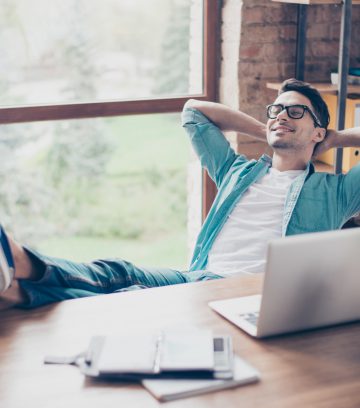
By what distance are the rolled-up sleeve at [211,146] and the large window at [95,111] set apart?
22.3 inches

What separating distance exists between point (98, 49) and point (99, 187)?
75cm

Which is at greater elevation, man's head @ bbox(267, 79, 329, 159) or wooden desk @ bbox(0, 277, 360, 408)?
man's head @ bbox(267, 79, 329, 159)

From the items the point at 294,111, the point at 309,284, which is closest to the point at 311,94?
the point at 294,111

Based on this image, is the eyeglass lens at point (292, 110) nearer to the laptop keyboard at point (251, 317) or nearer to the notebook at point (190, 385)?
the laptop keyboard at point (251, 317)

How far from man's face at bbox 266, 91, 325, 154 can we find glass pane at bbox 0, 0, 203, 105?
864 mm

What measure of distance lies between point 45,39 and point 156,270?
1.41 m

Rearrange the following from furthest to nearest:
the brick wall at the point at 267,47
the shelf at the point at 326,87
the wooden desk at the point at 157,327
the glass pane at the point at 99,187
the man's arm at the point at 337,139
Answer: the glass pane at the point at 99,187 → the brick wall at the point at 267,47 → the shelf at the point at 326,87 → the man's arm at the point at 337,139 → the wooden desk at the point at 157,327

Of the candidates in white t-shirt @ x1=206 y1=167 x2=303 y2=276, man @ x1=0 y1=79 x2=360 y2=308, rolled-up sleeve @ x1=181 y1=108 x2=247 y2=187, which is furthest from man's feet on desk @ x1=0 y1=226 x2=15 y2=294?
rolled-up sleeve @ x1=181 y1=108 x2=247 y2=187

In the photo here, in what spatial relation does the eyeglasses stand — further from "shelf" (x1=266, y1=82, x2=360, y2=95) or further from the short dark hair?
"shelf" (x1=266, y1=82, x2=360, y2=95)

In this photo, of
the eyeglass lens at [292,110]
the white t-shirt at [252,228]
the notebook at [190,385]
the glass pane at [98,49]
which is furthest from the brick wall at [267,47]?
the notebook at [190,385]

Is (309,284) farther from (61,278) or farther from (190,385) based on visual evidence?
(61,278)

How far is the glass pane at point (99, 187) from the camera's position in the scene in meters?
3.37

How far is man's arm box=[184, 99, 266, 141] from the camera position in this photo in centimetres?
285

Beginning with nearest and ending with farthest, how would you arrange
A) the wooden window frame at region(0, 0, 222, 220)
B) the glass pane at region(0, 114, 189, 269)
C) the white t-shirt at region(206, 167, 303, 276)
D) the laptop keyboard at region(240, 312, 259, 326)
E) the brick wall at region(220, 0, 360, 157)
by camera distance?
the laptop keyboard at region(240, 312, 259, 326) < the white t-shirt at region(206, 167, 303, 276) < the wooden window frame at region(0, 0, 222, 220) < the brick wall at region(220, 0, 360, 157) < the glass pane at region(0, 114, 189, 269)
